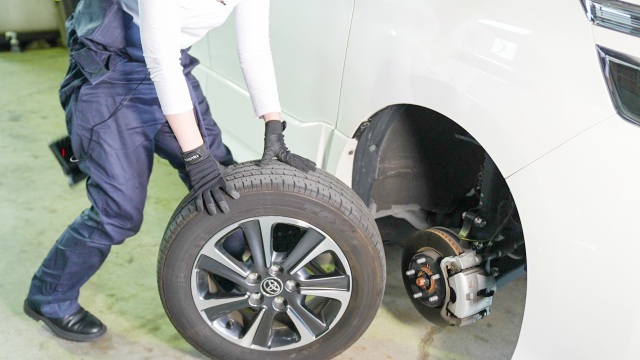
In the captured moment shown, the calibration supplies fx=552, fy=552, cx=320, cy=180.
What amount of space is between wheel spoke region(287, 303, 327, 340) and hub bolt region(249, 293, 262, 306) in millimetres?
97

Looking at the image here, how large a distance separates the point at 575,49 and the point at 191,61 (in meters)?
1.18

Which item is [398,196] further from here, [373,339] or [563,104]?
[563,104]

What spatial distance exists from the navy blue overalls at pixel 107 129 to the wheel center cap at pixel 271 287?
1.58 ft

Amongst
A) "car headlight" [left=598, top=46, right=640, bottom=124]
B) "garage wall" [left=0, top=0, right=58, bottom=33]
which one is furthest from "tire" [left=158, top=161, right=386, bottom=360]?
"garage wall" [left=0, top=0, right=58, bottom=33]

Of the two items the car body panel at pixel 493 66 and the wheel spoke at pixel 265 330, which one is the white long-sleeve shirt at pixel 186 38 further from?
the wheel spoke at pixel 265 330

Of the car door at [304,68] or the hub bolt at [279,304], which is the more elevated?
the car door at [304,68]

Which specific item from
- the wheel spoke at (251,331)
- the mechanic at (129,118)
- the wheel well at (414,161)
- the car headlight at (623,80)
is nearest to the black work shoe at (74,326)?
the mechanic at (129,118)

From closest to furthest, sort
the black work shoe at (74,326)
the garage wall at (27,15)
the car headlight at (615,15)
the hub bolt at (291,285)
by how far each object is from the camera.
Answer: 1. the car headlight at (615,15)
2. the hub bolt at (291,285)
3. the black work shoe at (74,326)
4. the garage wall at (27,15)

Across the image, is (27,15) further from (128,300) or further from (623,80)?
(623,80)

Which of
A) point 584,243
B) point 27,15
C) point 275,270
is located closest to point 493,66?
point 584,243

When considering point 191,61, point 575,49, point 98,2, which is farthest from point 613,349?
point 98,2

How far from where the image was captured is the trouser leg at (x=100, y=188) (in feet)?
5.44

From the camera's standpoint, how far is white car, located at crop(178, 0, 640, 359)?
47.5 inches

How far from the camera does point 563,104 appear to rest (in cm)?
126
